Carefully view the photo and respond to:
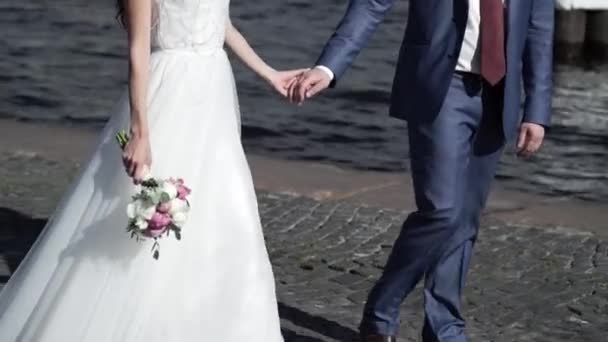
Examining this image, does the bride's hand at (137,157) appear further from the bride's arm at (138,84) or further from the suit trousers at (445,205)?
the suit trousers at (445,205)

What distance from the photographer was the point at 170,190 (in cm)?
491

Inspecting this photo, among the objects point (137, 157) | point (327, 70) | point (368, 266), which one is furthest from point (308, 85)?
point (368, 266)

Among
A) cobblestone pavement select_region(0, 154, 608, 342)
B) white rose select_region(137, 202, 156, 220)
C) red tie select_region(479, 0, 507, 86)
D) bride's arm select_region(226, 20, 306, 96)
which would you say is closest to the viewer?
white rose select_region(137, 202, 156, 220)

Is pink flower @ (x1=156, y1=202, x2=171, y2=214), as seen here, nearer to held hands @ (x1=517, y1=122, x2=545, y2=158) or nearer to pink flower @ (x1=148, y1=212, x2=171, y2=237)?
pink flower @ (x1=148, y1=212, x2=171, y2=237)

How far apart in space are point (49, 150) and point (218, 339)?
4554 mm

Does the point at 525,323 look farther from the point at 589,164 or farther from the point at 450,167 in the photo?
the point at 589,164

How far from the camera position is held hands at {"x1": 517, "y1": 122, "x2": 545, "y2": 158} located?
546 centimetres

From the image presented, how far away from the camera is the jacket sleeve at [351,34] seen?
5.43 meters

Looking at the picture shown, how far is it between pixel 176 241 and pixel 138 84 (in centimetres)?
53

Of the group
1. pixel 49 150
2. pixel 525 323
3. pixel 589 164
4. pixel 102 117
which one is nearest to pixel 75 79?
pixel 102 117

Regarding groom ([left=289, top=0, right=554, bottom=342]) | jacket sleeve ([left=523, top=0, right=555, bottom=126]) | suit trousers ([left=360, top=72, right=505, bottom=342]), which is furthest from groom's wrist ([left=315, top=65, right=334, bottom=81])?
jacket sleeve ([left=523, top=0, right=555, bottom=126])

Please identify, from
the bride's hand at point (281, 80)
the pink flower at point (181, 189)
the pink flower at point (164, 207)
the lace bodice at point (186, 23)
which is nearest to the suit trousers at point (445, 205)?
the bride's hand at point (281, 80)

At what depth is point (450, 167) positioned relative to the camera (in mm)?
5402

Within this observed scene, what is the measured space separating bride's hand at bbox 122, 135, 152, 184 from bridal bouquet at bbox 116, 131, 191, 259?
0.10 feet
